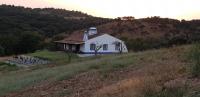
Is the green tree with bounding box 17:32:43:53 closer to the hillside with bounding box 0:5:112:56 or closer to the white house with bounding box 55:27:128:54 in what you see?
the hillside with bounding box 0:5:112:56

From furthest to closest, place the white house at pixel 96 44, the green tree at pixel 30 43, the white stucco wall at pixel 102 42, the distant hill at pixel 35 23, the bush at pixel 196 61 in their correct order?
the distant hill at pixel 35 23, the green tree at pixel 30 43, the white stucco wall at pixel 102 42, the white house at pixel 96 44, the bush at pixel 196 61

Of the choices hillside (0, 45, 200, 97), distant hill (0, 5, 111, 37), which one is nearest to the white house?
distant hill (0, 5, 111, 37)

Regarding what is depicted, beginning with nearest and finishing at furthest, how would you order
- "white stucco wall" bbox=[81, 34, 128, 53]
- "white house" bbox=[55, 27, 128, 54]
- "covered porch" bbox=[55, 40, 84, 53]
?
"white house" bbox=[55, 27, 128, 54] → "white stucco wall" bbox=[81, 34, 128, 53] → "covered porch" bbox=[55, 40, 84, 53]

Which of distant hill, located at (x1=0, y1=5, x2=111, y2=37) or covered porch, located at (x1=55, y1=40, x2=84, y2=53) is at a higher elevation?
distant hill, located at (x1=0, y1=5, x2=111, y2=37)

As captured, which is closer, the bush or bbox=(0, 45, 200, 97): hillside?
bbox=(0, 45, 200, 97): hillside

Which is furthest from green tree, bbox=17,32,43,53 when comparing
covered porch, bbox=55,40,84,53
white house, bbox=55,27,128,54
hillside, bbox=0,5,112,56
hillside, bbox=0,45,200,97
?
hillside, bbox=0,45,200,97

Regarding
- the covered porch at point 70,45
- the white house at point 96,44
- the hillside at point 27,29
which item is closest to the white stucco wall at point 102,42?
the white house at point 96,44

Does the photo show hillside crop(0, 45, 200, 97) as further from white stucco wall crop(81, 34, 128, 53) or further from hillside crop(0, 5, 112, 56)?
hillside crop(0, 5, 112, 56)

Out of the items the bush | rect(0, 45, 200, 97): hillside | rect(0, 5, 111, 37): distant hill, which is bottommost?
rect(0, 45, 200, 97): hillside

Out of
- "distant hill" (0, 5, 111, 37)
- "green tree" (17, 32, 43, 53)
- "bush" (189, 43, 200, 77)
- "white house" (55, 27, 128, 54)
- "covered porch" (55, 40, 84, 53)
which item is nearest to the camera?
"bush" (189, 43, 200, 77)

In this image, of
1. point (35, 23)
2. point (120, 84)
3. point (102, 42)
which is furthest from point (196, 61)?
point (35, 23)

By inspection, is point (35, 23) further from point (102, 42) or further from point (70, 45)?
point (102, 42)

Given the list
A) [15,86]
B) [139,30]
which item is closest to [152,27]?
[139,30]

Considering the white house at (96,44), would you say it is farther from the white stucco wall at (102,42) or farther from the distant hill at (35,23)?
the distant hill at (35,23)
